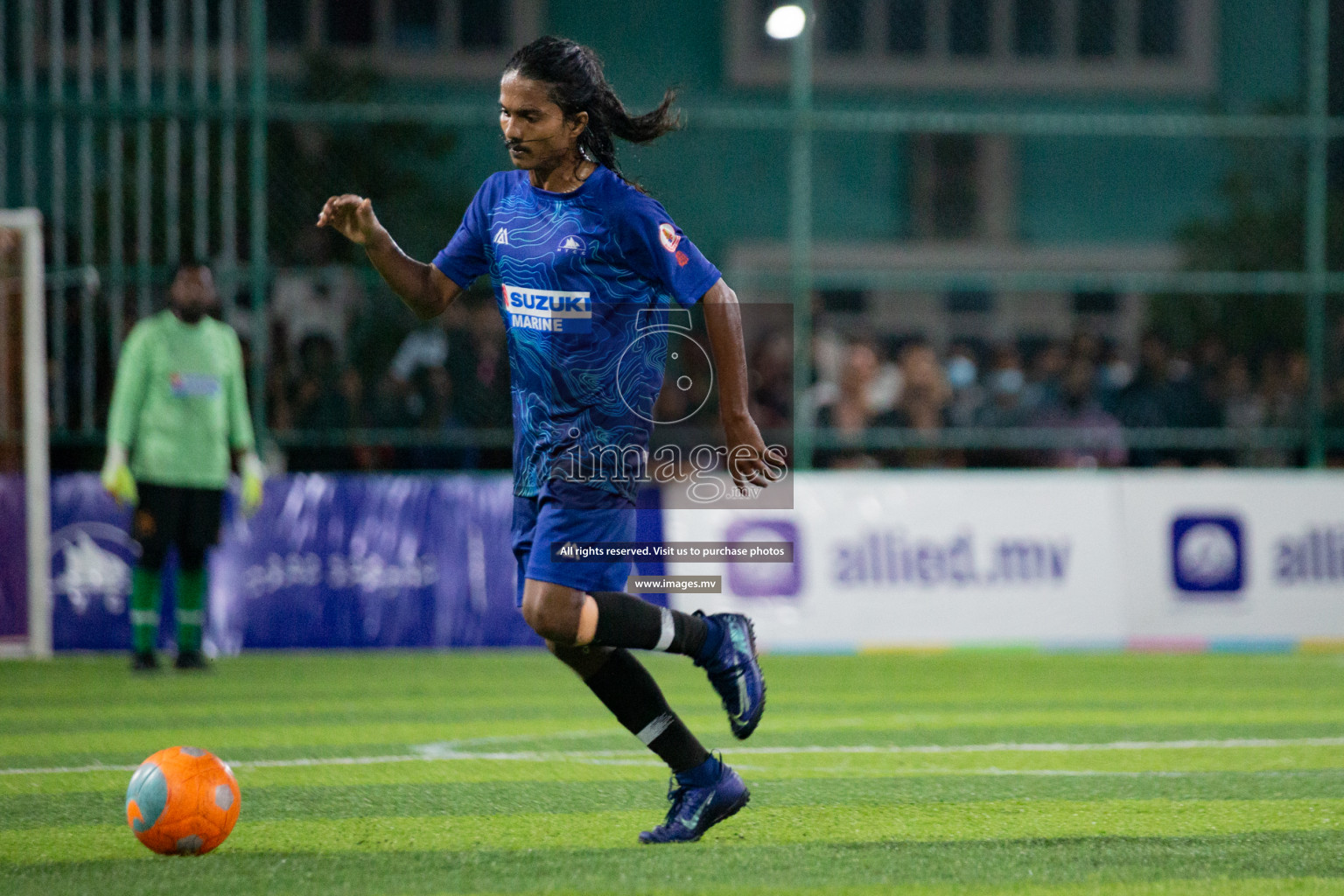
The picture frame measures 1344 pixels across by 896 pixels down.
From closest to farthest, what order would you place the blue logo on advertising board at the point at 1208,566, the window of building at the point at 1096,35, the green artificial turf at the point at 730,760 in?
the green artificial turf at the point at 730,760
the blue logo on advertising board at the point at 1208,566
the window of building at the point at 1096,35

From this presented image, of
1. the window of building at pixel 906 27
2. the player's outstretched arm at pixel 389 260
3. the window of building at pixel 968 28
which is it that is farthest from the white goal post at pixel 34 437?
the window of building at pixel 968 28

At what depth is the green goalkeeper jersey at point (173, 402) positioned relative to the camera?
10.0 m

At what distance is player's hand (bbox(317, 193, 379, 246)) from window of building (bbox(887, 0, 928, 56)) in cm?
1565

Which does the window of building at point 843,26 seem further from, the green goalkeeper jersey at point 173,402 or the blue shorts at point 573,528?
the blue shorts at point 573,528

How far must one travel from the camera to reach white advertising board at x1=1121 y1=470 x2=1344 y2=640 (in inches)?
455

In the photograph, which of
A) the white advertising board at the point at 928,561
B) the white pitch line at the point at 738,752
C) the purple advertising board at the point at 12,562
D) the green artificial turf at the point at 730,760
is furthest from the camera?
the white advertising board at the point at 928,561

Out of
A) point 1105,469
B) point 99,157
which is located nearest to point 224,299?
point 99,157

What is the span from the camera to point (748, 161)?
2006cm

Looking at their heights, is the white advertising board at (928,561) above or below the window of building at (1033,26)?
below

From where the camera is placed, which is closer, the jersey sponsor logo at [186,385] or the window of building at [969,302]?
the jersey sponsor logo at [186,385]

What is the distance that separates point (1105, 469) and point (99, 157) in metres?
7.04

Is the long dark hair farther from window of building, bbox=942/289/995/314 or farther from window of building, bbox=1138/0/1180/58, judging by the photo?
window of building, bbox=1138/0/1180/58

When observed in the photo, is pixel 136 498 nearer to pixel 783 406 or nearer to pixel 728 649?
pixel 783 406

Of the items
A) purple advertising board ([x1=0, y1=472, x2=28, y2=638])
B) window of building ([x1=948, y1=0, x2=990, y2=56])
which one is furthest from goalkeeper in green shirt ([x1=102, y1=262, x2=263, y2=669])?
window of building ([x1=948, y1=0, x2=990, y2=56])
